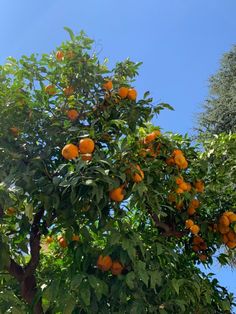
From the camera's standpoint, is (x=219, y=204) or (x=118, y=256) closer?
(x=118, y=256)

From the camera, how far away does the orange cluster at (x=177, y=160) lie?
2.79 metres

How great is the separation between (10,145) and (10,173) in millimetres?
294

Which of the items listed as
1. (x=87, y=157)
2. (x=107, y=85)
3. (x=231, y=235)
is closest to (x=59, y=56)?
(x=107, y=85)

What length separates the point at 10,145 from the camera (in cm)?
259

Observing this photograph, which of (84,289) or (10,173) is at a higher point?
(10,173)

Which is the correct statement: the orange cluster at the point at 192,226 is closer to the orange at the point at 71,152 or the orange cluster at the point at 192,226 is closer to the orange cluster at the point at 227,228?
the orange cluster at the point at 227,228

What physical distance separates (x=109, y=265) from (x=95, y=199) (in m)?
0.35

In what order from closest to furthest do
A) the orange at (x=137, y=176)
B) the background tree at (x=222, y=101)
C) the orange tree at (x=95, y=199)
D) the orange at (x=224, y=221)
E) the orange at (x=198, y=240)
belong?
the orange tree at (x=95, y=199) < the orange at (x=137, y=176) < the orange at (x=224, y=221) < the orange at (x=198, y=240) < the background tree at (x=222, y=101)

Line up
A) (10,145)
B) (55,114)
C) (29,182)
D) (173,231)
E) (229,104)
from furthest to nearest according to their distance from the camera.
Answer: (229,104) < (173,231) < (55,114) < (10,145) < (29,182)

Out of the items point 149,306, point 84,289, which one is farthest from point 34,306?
point 149,306

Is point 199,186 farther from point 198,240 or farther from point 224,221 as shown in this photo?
point 198,240

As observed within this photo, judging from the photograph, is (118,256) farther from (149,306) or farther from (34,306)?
(34,306)

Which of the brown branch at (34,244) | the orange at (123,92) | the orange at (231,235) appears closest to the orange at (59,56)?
the orange at (123,92)

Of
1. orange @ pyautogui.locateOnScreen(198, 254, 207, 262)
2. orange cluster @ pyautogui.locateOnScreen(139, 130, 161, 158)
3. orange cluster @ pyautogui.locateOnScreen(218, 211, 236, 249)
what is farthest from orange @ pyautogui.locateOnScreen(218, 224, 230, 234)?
orange cluster @ pyautogui.locateOnScreen(139, 130, 161, 158)
